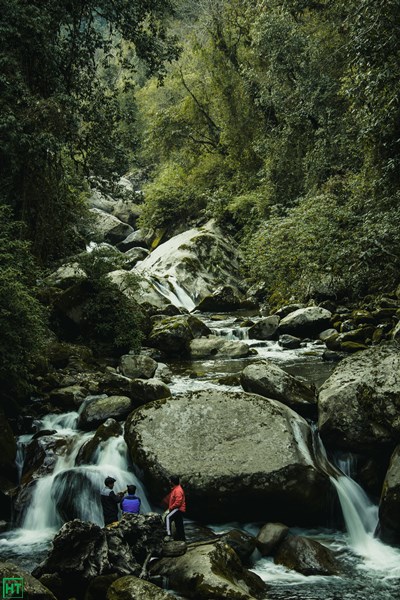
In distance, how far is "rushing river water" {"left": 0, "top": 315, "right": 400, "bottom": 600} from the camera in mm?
5621

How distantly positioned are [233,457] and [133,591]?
8.88 ft

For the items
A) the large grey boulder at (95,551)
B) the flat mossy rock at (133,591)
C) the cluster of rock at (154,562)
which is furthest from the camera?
the large grey boulder at (95,551)

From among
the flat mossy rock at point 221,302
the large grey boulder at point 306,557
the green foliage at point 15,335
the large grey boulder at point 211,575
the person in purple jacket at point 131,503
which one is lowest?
the large grey boulder at point 306,557

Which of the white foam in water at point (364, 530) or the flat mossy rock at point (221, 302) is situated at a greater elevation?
the flat mossy rock at point (221, 302)

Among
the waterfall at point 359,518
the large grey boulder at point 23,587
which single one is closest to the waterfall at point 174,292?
the waterfall at point 359,518

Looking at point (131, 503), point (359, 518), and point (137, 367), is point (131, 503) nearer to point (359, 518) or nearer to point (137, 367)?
point (359, 518)

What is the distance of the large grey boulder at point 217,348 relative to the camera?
565 inches

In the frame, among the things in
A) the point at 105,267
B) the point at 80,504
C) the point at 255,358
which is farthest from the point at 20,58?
the point at 80,504

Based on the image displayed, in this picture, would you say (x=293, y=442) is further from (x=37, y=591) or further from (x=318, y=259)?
(x=318, y=259)

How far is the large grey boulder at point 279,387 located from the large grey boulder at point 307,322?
6246 millimetres

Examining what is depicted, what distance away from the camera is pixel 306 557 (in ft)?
19.6

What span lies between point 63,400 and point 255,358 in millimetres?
6060

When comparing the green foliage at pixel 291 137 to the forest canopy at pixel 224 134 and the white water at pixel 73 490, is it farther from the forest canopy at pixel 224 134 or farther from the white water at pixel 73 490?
the white water at pixel 73 490

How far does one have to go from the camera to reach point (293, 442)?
23.8ft
